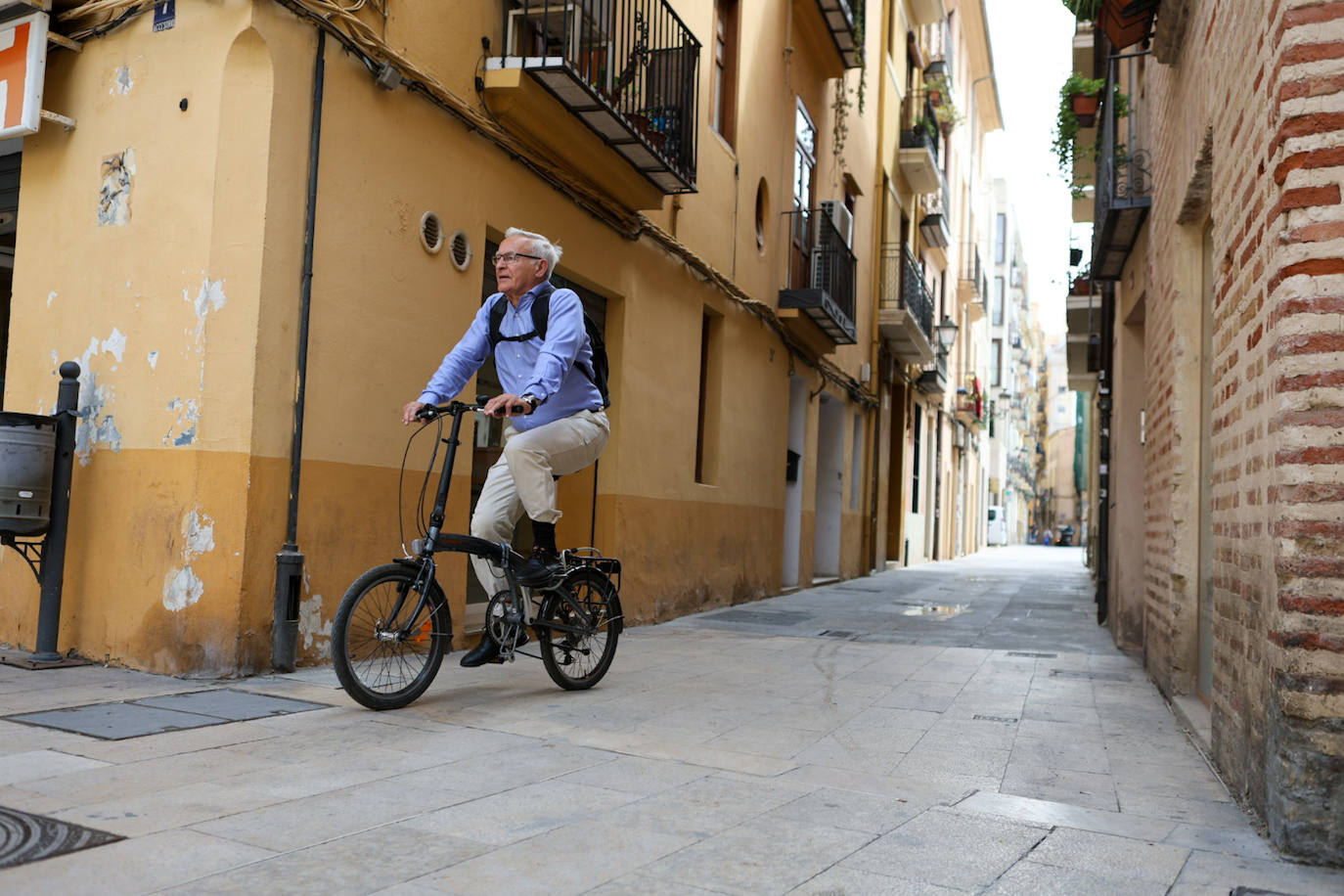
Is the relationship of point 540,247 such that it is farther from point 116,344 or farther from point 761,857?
point 761,857

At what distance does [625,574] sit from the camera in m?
8.99

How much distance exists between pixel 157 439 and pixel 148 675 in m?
1.15

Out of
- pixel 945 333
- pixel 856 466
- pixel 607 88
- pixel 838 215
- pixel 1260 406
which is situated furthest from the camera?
pixel 945 333

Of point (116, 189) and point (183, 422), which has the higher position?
point (116, 189)

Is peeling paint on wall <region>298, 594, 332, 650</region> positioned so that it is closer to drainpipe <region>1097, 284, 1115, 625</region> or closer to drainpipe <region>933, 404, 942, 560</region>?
drainpipe <region>1097, 284, 1115, 625</region>

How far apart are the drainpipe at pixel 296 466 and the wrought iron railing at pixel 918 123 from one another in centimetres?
1631

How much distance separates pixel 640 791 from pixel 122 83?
4.66 m

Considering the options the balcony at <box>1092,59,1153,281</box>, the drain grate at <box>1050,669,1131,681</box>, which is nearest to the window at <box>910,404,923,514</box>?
the balcony at <box>1092,59,1153,281</box>

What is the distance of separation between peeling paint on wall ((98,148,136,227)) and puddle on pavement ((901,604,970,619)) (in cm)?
799

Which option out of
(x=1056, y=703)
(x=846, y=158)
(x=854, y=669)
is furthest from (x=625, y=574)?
(x=846, y=158)

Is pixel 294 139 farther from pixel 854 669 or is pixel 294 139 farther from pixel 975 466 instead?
pixel 975 466

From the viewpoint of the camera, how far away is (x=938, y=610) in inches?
455

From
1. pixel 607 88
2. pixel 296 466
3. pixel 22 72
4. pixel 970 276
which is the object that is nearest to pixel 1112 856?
pixel 296 466

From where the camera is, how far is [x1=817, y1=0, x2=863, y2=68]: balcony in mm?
13430
